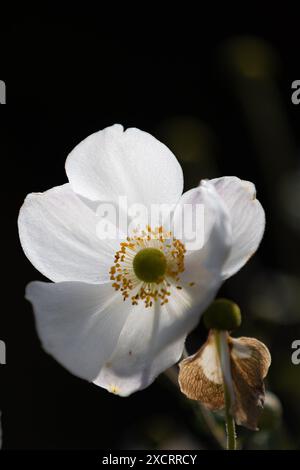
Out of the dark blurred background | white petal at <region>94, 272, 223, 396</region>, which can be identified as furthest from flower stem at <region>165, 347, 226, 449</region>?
the dark blurred background

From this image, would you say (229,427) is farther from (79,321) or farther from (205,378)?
(79,321)

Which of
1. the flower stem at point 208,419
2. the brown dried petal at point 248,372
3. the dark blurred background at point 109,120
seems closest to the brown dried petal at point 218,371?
the brown dried petal at point 248,372

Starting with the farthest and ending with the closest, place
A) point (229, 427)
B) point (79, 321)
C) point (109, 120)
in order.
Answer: point (109, 120)
point (79, 321)
point (229, 427)

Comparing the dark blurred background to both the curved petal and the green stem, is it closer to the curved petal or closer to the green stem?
the curved petal

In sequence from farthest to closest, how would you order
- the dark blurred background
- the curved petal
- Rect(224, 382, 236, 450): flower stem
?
the dark blurred background, the curved petal, Rect(224, 382, 236, 450): flower stem

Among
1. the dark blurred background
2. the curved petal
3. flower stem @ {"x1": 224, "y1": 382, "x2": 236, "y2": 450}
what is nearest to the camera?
flower stem @ {"x1": 224, "y1": 382, "x2": 236, "y2": 450}

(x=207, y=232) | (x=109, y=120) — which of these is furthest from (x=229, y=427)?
(x=109, y=120)
